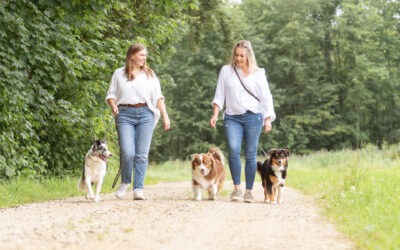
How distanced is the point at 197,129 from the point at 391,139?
14.8 meters

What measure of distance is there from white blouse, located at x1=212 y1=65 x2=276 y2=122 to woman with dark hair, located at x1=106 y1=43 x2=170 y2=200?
3.04 ft

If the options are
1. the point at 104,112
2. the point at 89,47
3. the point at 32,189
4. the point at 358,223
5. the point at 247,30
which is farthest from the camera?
the point at 247,30

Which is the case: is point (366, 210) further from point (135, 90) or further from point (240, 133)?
point (135, 90)

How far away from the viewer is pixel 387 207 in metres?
6.14

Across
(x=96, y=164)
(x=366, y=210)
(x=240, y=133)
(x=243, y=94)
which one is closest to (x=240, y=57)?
(x=243, y=94)

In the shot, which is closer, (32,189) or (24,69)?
(32,189)

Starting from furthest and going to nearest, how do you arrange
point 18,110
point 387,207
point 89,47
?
1. point 89,47
2. point 18,110
3. point 387,207

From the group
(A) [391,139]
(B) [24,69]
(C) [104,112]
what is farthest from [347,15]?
(B) [24,69]

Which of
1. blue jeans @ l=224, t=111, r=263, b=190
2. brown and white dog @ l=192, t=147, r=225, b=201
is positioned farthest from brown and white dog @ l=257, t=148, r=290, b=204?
brown and white dog @ l=192, t=147, r=225, b=201

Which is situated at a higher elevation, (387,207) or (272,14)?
(272,14)

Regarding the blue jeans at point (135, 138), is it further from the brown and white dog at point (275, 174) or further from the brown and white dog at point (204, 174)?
the brown and white dog at point (275, 174)

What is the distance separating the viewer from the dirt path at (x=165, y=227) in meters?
4.81

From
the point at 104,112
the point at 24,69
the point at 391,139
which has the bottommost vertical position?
the point at 391,139

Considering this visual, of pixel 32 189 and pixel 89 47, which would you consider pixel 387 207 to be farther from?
pixel 89 47
